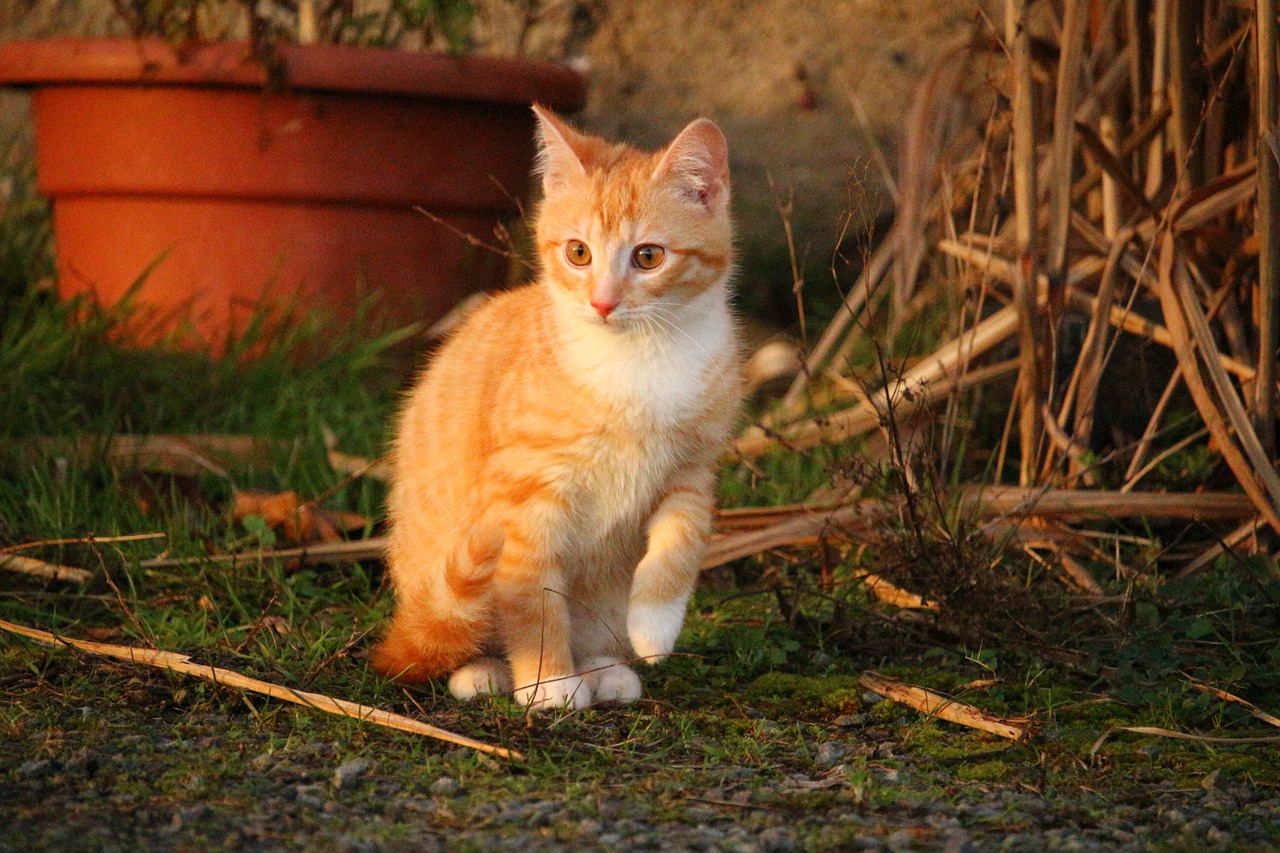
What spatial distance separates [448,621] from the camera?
2.18m

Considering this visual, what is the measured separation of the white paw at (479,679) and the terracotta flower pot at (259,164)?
1.97m

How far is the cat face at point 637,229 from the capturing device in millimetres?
2293

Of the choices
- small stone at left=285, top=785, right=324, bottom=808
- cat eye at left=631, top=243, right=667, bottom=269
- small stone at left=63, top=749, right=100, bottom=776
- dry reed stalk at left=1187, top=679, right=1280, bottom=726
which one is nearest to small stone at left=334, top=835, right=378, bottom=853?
Result: small stone at left=285, top=785, right=324, bottom=808

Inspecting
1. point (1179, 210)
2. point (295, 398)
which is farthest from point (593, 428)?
point (295, 398)

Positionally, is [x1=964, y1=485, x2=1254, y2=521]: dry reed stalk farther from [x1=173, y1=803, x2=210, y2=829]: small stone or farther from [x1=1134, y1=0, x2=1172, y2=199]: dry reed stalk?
[x1=173, y1=803, x2=210, y2=829]: small stone

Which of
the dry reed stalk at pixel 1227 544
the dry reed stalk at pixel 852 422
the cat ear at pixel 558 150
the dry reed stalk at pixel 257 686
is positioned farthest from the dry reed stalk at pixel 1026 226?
the dry reed stalk at pixel 257 686

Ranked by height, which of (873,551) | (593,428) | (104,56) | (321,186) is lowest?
(873,551)

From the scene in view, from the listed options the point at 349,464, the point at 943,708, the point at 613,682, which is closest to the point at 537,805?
the point at 613,682

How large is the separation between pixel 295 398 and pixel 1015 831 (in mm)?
2562

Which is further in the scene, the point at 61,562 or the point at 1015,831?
the point at 61,562

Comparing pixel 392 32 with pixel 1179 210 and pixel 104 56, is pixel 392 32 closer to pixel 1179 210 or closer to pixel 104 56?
pixel 104 56

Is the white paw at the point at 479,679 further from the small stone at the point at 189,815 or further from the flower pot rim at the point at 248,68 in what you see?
the flower pot rim at the point at 248,68

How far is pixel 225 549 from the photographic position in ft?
9.34

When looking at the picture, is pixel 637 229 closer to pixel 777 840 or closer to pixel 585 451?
pixel 585 451
